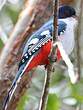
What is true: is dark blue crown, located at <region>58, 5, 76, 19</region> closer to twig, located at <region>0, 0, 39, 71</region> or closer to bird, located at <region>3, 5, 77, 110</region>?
bird, located at <region>3, 5, 77, 110</region>

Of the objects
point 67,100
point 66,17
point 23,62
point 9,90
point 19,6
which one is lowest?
point 9,90

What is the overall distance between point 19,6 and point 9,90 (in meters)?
0.97

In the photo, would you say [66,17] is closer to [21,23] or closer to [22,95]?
[21,23]

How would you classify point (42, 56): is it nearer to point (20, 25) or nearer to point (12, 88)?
point (20, 25)

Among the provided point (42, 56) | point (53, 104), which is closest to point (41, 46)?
point (42, 56)

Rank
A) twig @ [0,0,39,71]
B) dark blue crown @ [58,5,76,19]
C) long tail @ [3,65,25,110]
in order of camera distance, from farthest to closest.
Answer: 1. dark blue crown @ [58,5,76,19]
2. twig @ [0,0,39,71]
3. long tail @ [3,65,25,110]

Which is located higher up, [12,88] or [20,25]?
[20,25]

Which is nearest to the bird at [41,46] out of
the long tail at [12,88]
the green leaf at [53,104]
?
the long tail at [12,88]

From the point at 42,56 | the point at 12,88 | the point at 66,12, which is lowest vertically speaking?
the point at 12,88

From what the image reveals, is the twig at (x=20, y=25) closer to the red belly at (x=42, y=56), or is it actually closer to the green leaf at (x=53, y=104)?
the red belly at (x=42, y=56)

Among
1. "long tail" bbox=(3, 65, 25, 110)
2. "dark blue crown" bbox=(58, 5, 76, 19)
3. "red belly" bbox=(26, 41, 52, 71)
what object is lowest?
"long tail" bbox=(3, 65, 25, 110)

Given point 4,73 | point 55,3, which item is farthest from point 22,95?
point 55,3

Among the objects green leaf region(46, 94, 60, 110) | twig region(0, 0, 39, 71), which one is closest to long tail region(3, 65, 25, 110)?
twig region(0, 0, 39, 71)

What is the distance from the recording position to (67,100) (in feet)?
8.07
